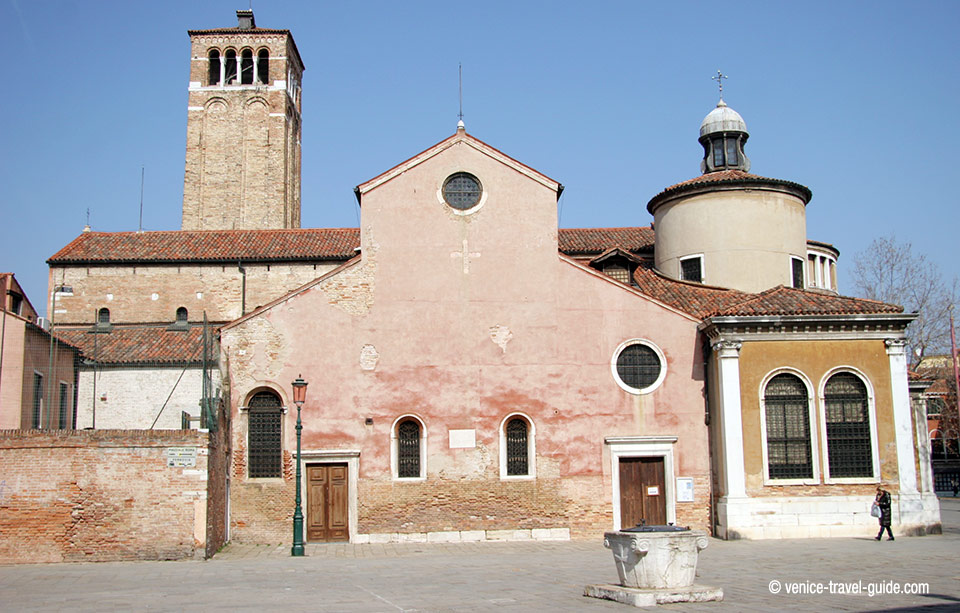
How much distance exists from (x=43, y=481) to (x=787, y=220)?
70.1 feet

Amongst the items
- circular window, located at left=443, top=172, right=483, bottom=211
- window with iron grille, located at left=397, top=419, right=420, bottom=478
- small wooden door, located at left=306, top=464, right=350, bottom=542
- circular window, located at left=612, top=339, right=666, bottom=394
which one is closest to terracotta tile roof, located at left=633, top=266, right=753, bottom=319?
circular window, located at left=612, top=339, right=666, bottom=394

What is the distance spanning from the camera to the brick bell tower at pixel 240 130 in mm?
48406

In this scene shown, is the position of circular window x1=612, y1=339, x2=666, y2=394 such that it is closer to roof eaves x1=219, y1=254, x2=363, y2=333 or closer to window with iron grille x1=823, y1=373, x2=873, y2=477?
window with iron grille x1=823, y1=373, x2=873, y2=477

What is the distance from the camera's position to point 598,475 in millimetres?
21203

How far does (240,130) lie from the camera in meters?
49.7

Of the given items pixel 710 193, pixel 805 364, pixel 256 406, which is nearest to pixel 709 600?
pixel 805 364

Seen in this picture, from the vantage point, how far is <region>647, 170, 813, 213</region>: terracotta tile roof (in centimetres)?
2622

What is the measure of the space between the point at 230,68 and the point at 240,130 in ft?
14.4

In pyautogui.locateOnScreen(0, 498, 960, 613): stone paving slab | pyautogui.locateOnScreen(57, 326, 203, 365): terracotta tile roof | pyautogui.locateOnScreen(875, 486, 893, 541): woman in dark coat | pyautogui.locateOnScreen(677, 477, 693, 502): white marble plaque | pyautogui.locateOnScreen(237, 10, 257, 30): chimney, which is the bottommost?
pyautogui.locateOnScreen(0, 498, 960, 613): stone paving slab

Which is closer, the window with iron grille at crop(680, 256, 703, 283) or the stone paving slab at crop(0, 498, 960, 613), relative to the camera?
the stone paving slab at crop(0, 498, 960, 613)

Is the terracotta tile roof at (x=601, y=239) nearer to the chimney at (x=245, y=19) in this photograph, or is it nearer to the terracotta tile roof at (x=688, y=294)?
the terracotta tile roof at (x=688, y=294)

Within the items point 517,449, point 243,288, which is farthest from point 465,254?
point 243,288

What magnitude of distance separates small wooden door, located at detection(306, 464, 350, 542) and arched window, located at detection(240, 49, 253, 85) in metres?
36.4

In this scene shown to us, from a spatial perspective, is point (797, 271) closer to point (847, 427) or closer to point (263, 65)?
point (847, 427)
